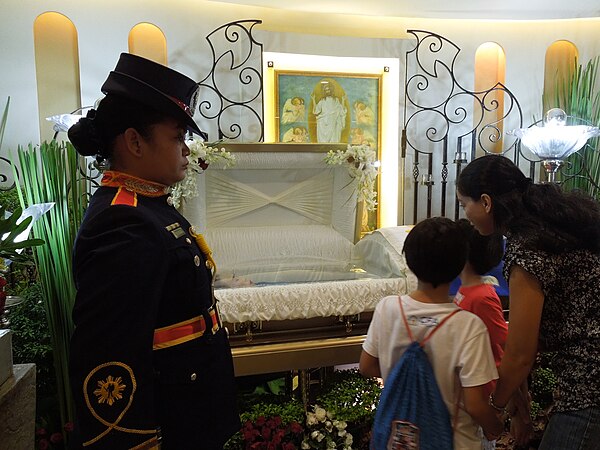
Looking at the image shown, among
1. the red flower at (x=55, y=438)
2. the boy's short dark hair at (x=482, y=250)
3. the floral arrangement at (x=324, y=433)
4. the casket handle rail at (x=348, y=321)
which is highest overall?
the boy's short dark hair at (x=482, y=250)

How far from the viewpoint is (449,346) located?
1.07 meters

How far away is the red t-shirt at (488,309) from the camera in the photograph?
1268 millimetres

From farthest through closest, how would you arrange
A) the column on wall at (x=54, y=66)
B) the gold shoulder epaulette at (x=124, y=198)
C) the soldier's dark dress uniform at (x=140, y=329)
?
the column on wall at (x=54, y=66), the gold shoulder epaulette at (x=124, y=198), the soldier's dark dress uniform at (x=140, y=329)

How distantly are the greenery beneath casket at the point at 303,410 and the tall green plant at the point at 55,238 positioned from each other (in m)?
0.71

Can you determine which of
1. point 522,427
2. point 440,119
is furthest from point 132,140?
point 440,119

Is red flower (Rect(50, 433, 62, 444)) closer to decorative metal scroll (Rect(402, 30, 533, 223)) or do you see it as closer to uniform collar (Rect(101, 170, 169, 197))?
uniform collar (Rect(101, 170, 169, 197))

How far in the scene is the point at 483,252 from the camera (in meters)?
1.32

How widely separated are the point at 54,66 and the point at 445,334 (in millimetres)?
2646

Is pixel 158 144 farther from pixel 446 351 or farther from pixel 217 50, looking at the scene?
pixel 217 50

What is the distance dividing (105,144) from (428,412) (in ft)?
3.02

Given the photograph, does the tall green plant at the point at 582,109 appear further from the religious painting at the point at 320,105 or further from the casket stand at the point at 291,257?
the casket stand at the point at 291,257

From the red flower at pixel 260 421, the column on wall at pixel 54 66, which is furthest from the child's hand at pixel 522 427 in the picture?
the column on wall at pixel 54 66

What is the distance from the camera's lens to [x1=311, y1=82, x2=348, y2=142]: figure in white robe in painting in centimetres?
339

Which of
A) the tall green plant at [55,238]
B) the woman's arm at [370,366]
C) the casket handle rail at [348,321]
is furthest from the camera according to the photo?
the casket handle rail at [348,321]
